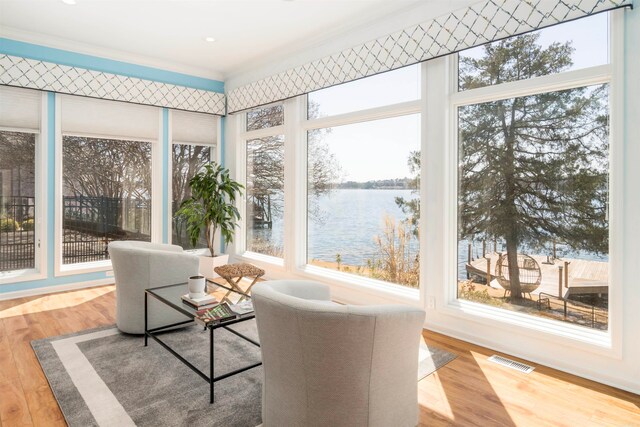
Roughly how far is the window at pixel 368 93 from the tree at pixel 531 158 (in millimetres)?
519

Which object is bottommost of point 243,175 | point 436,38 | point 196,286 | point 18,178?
point 196,286

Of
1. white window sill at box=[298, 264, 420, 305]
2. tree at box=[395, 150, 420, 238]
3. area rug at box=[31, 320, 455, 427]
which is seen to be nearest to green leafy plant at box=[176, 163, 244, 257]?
white window sill at box=[298, 264, 420, 305]

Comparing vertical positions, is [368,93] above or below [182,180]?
above

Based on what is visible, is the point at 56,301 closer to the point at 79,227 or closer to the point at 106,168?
the point at 79,227

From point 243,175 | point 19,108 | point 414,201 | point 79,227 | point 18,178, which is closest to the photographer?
point 414,201

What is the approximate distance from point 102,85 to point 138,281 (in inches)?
111

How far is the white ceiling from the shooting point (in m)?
3.55

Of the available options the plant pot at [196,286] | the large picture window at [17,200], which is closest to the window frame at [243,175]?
the large picture window at [17,200]

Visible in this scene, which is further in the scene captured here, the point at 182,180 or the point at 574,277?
the point at 182,180

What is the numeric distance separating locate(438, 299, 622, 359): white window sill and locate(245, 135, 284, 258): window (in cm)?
257

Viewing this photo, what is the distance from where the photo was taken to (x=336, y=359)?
1.61 m

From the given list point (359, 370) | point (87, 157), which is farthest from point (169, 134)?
point (359, 370)

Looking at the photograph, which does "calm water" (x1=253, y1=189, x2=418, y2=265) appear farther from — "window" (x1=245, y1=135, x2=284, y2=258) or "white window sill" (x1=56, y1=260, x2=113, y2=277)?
"white window sill" (x1=56, y1=260, x2=113, y2=277)

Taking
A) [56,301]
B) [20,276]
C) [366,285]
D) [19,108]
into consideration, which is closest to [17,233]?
[20,276]
